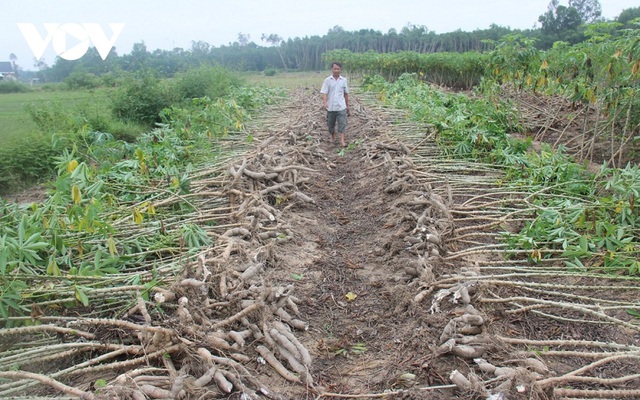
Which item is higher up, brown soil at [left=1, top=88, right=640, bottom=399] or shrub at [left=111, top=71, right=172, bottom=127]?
shrub at [left=111, top=71, right=172, bottom=127]

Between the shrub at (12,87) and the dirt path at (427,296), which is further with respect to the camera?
the shrub at (12,87)

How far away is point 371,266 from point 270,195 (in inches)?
66.8

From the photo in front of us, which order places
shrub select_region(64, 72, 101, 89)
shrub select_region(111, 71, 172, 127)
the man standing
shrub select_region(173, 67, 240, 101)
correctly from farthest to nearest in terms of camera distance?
shrub select_region(64, 72, 101, 89) → shrub select_region(173, 67, 240, 101) → shrub select_region(111, 71, 172, 127) → the man standing

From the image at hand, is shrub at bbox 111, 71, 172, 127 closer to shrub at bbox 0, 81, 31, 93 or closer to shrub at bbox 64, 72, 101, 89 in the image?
shrub at bbox 64, 72, 101, 89

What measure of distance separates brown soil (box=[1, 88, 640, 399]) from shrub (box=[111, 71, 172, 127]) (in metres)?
6.84

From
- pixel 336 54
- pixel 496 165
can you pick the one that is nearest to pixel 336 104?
pixel 496 165

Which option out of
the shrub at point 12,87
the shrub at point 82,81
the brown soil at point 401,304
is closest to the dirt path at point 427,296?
the brown soil at point 401,304

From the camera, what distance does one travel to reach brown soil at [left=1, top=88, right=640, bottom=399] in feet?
7.96

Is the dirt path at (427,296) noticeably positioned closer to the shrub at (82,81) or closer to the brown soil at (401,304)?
the brown soil at (401,304)

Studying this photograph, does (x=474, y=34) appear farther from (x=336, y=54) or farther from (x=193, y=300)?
(x=193, y=300)

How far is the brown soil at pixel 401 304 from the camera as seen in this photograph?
2426 millimetres

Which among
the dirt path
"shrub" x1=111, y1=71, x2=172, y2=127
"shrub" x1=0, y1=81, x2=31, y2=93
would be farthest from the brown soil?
A: "shrub" x1=0, y1=81, x2=31, y2=93

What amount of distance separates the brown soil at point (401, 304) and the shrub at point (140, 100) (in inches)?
269

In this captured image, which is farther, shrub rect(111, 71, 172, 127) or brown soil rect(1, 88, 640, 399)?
shrub rect(111, 71, 172, 127)
